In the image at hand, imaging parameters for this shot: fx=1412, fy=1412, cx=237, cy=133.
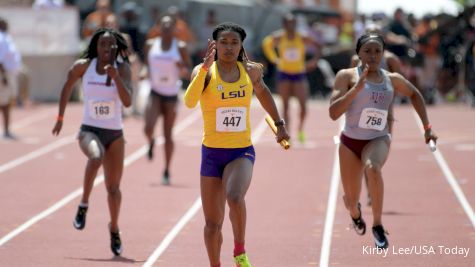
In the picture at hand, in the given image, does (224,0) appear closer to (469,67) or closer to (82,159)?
(469,67)

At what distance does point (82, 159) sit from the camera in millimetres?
21031

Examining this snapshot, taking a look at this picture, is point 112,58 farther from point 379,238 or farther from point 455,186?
point 455,186

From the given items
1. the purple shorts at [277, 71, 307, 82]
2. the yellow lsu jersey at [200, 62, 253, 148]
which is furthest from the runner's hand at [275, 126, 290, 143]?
the purple shorts at [277, 71, 307, 82]

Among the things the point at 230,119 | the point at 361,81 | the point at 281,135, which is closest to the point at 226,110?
the point at 230,119

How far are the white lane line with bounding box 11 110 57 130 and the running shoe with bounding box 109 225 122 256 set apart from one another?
13993 mm

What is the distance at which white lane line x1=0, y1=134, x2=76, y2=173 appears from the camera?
65.8 ft

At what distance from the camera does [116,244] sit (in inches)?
474

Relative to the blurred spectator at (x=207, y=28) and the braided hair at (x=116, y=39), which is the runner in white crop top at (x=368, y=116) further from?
the blurred spectator at (x=207, y=28)

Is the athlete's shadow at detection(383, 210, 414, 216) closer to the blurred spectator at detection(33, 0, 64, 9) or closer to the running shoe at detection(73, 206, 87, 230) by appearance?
the running shoe at detection(73, 206, 87, 230)

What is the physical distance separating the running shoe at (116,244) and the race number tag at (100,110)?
1047 millimetres

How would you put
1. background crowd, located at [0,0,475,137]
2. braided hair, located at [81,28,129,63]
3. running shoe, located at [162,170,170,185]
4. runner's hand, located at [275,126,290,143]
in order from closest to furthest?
1. runner's hand, located at [275,126,290,143]
2. braided hair, located at [81,28,129,63]
3. running shoe, located at [162,170,170,185]
4. background crowd, located at [0,0,475,137]

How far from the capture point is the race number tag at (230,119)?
10133 mm

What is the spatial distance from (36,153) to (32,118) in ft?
18.3

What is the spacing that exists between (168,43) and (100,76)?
5.86m
